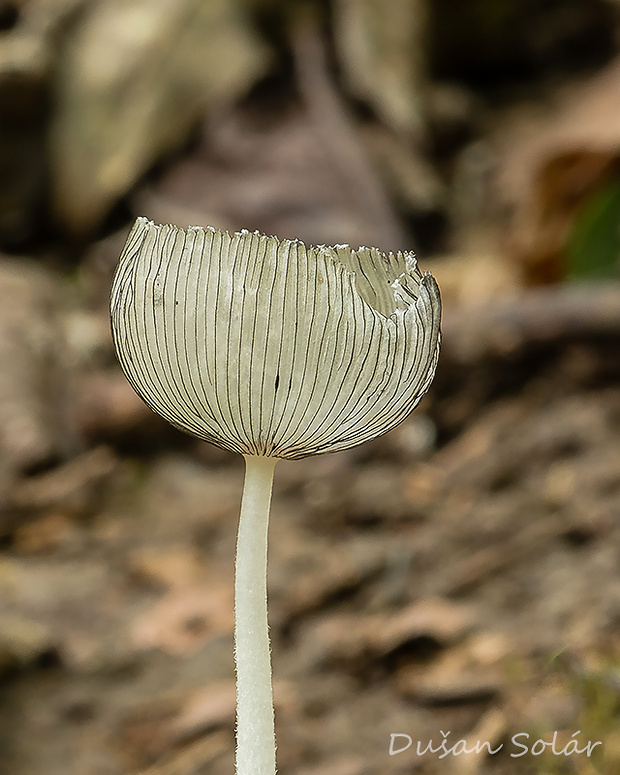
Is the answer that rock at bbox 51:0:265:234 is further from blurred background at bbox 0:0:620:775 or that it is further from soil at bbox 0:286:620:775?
soil at bbox 0:286:620:775

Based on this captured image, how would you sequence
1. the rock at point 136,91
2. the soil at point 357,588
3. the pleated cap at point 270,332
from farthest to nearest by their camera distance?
the rock at point 136,91 → the soil at point 357,588 → the pleated cap at point 270,332

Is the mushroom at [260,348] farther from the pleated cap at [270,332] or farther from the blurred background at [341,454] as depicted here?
the blurred background at [341,454]

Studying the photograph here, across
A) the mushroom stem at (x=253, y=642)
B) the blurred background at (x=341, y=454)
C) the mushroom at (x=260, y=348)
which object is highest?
the blurred background at (x=341, y=454)

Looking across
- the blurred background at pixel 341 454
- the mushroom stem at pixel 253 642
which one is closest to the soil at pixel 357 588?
the blurred background at pixel 341 454

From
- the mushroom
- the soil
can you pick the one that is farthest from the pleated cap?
the soil

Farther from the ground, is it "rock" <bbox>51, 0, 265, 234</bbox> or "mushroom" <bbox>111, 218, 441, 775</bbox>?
"rock" <bbox>51, 0, 265, 234</bbox>

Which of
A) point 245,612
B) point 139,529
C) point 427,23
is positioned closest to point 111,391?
point 139,529
